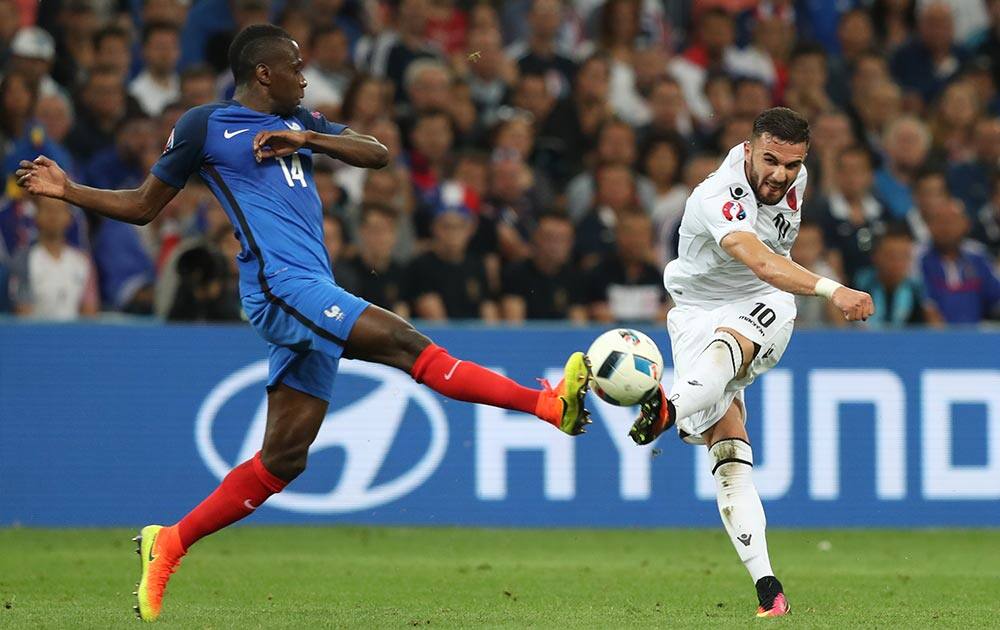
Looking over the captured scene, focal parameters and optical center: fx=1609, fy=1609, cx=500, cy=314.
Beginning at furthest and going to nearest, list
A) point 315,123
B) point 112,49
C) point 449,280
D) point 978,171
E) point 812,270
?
point 978,171 < point 112,49 < point 812,270 < point 449,280 < point 315,123

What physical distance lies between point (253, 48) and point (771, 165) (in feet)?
8.24

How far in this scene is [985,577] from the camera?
9.73 meters

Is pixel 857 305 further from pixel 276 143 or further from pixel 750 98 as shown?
pixel 750 98

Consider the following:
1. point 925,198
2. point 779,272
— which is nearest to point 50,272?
point 779,272

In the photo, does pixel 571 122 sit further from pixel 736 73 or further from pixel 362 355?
pixel 362 355

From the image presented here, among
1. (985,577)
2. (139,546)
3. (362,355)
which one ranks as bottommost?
(985,577)

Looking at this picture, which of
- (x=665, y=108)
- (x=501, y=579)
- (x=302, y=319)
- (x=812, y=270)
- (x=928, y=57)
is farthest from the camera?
(x=928, y=57)

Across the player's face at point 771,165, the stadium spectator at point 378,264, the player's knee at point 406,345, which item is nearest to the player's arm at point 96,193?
the player's knee at point 406,345

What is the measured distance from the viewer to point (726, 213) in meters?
7.61

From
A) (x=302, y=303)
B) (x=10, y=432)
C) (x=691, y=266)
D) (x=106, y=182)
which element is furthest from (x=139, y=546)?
(x=106, y=182)

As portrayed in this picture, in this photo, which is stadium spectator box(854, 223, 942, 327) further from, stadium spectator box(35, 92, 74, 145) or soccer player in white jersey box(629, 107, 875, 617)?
stadium spectator box(35, 92, 74, 145)

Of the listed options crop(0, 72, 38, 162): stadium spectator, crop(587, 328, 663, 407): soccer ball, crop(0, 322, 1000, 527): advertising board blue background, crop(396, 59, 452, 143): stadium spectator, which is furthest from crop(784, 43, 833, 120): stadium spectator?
crop(587, 328, 663, 407): soccer ball

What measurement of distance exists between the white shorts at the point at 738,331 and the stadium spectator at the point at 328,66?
24.5ft

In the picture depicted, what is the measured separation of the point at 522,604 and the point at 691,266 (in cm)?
193
